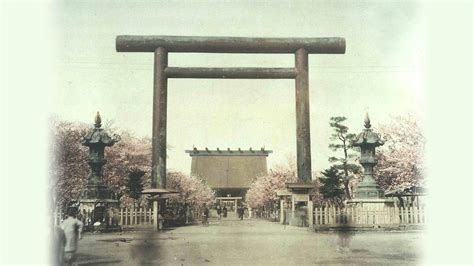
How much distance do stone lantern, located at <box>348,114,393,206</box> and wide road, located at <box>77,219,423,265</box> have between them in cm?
349

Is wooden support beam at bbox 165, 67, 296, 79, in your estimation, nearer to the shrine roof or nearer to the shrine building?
the shrine building

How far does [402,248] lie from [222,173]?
4411cm

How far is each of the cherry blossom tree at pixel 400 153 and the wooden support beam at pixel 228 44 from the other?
8266mm

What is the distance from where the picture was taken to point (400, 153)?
22500 mm

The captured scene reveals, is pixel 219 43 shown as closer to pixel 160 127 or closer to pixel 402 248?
pixel 160 127

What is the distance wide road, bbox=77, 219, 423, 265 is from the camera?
862 centimetres

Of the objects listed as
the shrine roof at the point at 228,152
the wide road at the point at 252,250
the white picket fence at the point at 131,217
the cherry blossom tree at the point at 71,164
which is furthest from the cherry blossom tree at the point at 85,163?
the shrine roof at the point at 228,152

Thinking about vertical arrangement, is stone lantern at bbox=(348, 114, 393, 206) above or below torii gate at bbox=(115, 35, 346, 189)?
below

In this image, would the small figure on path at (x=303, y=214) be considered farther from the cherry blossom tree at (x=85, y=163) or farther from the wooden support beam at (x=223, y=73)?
the cherry blossom tree at (x=85, y=163)

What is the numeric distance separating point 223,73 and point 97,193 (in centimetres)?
525

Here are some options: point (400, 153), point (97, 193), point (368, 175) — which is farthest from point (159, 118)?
point (400, 153)

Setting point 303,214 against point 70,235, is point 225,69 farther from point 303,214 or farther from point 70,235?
point 70,235

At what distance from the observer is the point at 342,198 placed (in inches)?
1005

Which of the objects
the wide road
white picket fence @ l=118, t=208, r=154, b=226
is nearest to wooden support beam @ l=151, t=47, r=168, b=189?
white picket fence @ l=118, t=208, r=154, b=226
